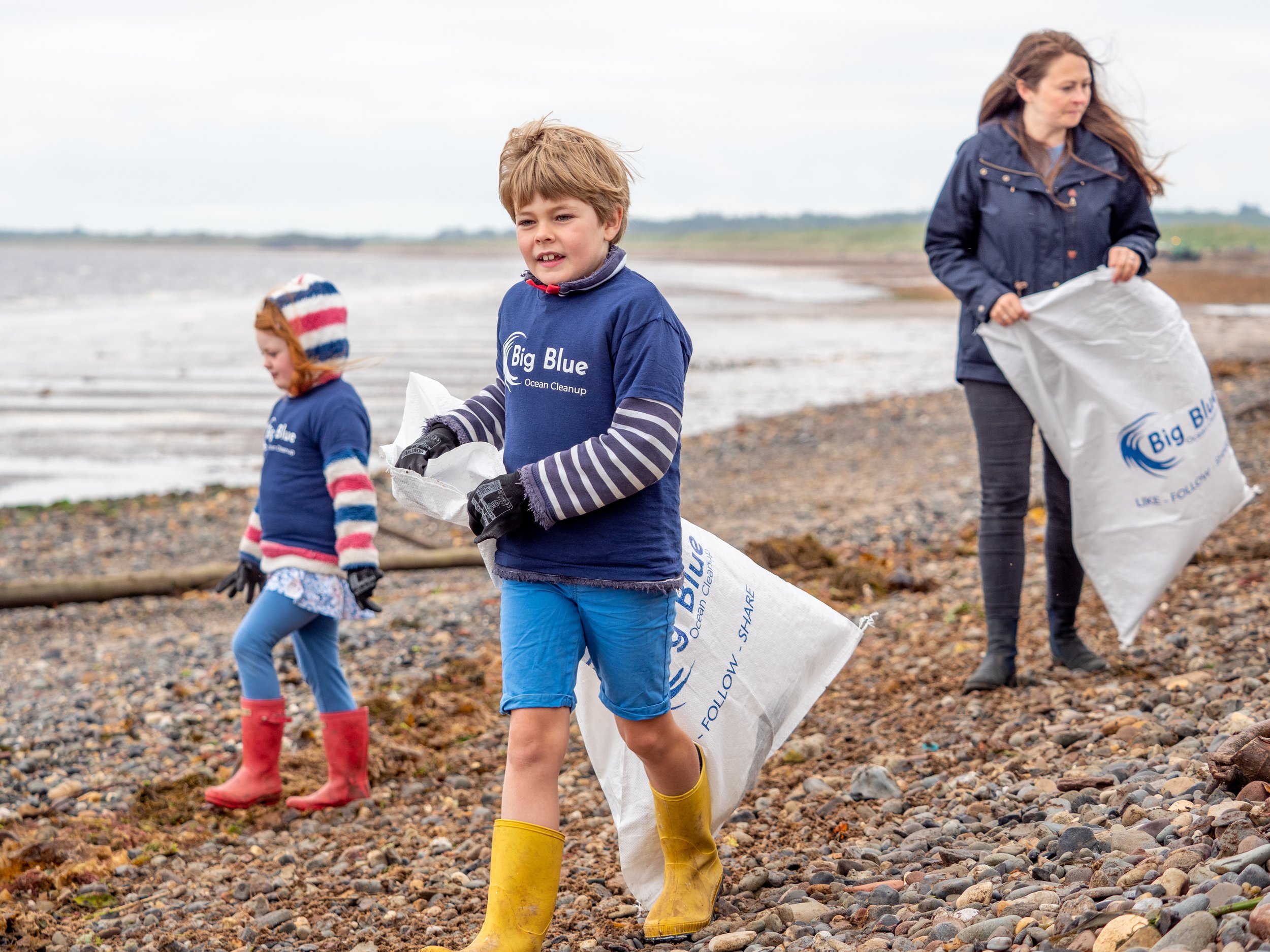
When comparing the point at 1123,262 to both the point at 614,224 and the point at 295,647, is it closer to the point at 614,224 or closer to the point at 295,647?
the point at 614,224

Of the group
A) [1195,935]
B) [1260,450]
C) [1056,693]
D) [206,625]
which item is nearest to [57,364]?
[206,625]

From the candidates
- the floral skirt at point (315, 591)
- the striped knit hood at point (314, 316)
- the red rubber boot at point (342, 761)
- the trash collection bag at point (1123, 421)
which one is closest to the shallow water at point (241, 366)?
the striped knit hood at point (314, 316)

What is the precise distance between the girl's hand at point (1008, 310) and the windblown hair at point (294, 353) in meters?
2.30

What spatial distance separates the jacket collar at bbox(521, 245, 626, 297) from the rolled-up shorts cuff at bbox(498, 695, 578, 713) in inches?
34.7

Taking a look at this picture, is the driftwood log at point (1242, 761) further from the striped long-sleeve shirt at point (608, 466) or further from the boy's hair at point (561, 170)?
the boy's hair at point (561, 170)

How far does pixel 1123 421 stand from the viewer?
4.14m

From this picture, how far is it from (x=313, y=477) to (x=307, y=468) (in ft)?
0.13

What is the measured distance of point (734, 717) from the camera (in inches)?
119

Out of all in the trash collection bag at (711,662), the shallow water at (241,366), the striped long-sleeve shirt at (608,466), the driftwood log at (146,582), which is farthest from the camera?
the shallow water at (241,366)

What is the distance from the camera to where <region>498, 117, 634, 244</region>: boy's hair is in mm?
2516

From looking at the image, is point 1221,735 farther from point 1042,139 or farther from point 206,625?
point 206,625

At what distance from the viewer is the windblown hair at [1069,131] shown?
13.2 feet

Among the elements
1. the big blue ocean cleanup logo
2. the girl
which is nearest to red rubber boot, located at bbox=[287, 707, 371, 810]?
the girl

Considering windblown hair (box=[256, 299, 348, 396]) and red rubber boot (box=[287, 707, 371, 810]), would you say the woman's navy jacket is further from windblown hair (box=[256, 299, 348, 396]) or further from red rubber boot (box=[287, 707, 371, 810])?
red rubber boot (box=[287, 707, 371, 810])
